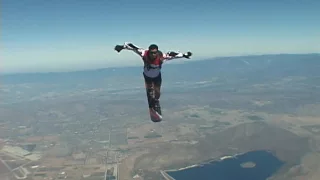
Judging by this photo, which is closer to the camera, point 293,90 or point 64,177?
point 64,177

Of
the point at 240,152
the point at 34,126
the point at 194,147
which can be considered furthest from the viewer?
the point at 34,126

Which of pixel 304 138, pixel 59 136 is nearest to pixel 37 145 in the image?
pixel 59 136

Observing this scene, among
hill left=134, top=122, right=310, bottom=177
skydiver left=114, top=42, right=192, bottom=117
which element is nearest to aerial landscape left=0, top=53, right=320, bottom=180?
hill left=134, top=122, right=310, bottom=177

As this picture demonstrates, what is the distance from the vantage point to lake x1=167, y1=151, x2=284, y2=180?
52438 mm

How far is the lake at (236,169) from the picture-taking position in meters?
52.4

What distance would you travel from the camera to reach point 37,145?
259 ft

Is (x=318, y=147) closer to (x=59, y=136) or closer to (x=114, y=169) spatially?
(x=114, y=169)

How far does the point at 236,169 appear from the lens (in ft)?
182

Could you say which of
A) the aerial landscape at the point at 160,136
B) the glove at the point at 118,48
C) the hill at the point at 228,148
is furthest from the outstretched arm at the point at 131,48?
the hill at the point at 228,148

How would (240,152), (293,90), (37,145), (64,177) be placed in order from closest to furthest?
1. (64,177)
2. (240,152)
3. (37,145)
4. (293,90)

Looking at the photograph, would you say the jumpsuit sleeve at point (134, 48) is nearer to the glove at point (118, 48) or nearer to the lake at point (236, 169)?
the glove at point (118, 48)

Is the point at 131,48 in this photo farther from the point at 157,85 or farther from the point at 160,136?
the point at 160,136

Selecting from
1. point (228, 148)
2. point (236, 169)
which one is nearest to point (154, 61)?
point (236, 169)

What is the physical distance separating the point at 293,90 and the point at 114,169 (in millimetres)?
122731
